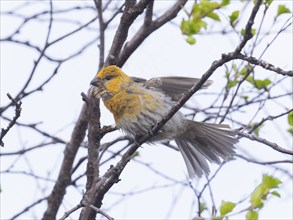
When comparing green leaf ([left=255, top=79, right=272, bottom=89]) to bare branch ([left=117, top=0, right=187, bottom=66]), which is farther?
bare branch ([left=117, top=0, right=187, bottom=66])

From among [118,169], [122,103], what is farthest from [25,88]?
[118,169]

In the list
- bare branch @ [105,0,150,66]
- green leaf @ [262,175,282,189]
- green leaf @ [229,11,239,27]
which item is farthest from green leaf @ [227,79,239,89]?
green leaf @ [262,175,282,189]

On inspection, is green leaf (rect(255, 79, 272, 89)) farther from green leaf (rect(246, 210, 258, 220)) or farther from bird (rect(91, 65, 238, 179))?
green leaf (rect(246, 210, 258, 220))

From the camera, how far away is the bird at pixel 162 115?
202 inches

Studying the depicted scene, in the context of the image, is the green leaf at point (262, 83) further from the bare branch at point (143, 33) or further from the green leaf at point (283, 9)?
the bare branch at point (143, 33)

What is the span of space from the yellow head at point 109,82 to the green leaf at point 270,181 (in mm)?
1602

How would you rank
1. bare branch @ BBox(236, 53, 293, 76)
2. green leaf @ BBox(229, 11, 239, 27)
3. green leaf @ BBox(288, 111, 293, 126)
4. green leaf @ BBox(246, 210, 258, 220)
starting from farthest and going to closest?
1. green leaf @ BBox(288, 111, 293, 126)
2. green leaf @ BBox(229, 11, 239, 27)
3. green leaf @ BBox(246, 210, 258, 220)
4. bare branch @ BBox(236, 53, 293, 76)

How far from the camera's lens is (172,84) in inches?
204

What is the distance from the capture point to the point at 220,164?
5547mm

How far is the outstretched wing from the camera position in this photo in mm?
4980

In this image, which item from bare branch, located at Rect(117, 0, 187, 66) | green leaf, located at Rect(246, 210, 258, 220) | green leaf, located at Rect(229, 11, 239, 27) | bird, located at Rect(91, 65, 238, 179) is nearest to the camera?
green leaf, located at Rect(246, 210, 258, 220)

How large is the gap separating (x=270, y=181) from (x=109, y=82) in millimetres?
1733

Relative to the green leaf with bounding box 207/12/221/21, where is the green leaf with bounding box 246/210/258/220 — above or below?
below

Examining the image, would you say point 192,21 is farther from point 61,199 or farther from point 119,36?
point 61,199
